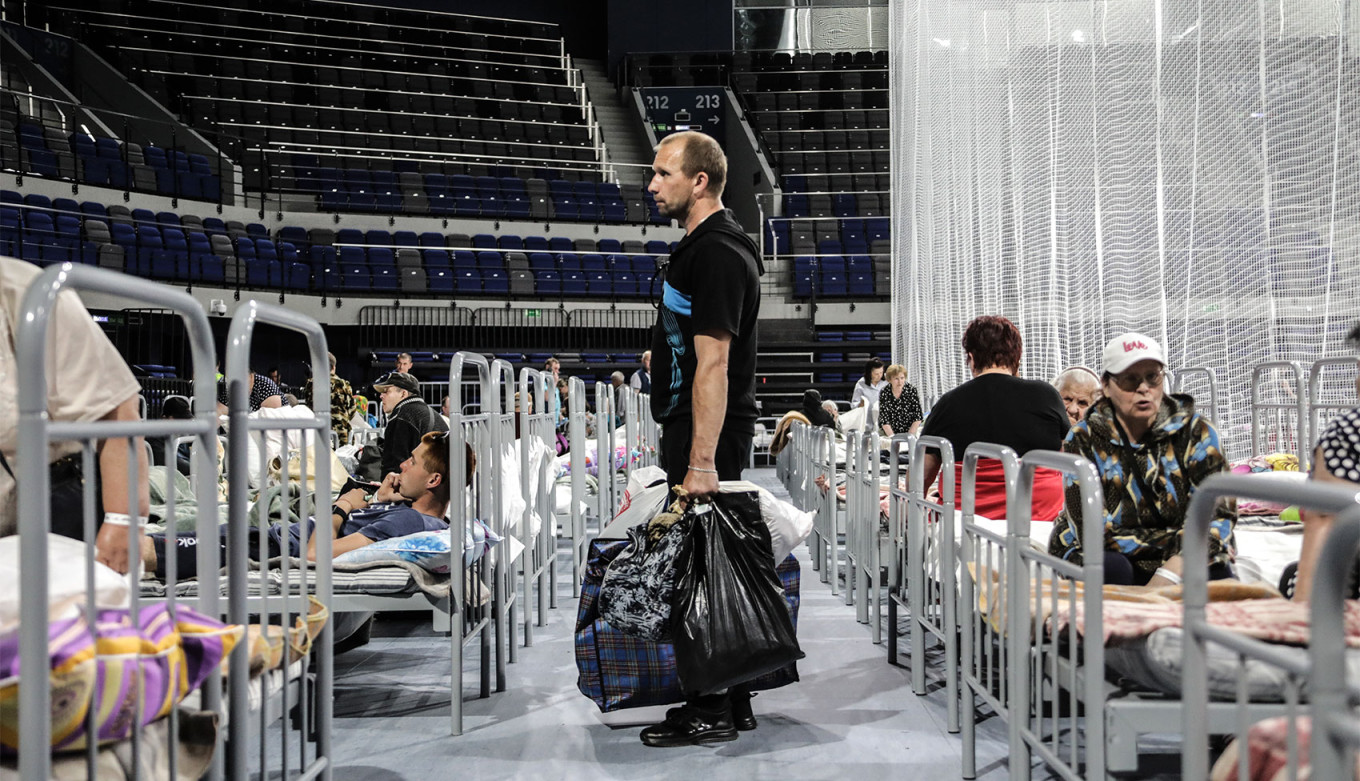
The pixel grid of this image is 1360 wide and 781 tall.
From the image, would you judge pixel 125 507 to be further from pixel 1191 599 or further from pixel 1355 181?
pixel 1355 181

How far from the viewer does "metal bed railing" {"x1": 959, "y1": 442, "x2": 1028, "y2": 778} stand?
87.4 inches

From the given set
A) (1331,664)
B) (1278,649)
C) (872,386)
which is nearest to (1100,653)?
(1278,649)

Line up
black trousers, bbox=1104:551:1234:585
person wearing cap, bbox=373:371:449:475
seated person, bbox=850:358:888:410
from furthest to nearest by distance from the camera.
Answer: seated person, bbox=850:358:888:410, person wearing cap, bbox=373:371:449:475, black trousers, bbox=1104:551:1234:585

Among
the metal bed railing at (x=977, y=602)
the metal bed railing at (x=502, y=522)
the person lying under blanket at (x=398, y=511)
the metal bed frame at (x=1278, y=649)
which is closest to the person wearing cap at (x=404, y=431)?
the person lying under blanket at (x=398, y=511)

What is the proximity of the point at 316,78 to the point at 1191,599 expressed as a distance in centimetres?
2047

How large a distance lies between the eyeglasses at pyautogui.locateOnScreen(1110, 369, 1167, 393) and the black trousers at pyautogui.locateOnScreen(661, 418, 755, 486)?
0.93 meters

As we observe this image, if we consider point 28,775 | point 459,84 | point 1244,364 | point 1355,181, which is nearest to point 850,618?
point 1244,364

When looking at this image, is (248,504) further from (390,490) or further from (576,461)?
(576,461)

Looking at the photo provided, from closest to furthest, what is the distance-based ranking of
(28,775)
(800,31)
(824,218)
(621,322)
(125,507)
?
(28,775) → (125,507) → (621,322) → (824,218) → (800,31)

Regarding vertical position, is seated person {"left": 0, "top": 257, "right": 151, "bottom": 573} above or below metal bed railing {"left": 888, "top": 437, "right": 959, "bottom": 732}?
above

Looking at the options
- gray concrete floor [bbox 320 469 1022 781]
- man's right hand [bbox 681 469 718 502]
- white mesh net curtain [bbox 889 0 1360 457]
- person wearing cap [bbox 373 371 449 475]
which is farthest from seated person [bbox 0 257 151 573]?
white mesh net curtain [bbox 889 0 1360 457]

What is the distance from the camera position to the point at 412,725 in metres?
3.10

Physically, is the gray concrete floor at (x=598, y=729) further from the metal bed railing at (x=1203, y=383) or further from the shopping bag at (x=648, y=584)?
the metal bed railing at (x=1203, y=383)

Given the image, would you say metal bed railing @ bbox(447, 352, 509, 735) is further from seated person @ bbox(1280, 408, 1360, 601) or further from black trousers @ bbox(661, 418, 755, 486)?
seated person @ bbox(1280, 408, 1360, 601)
